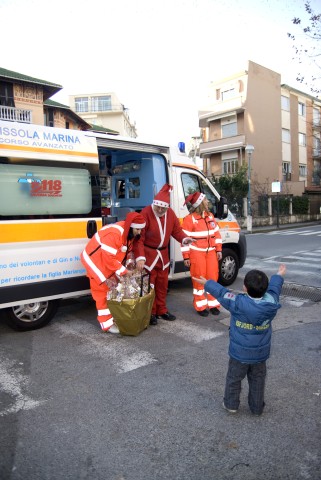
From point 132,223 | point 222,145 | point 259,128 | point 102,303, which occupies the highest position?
point 259,128

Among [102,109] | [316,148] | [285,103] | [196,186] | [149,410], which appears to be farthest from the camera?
[102,109]

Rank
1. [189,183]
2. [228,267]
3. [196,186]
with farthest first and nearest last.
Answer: [228,267] → [196,186] → [189,183]

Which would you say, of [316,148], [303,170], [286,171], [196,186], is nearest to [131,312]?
[196,186]

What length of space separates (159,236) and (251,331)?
263cm

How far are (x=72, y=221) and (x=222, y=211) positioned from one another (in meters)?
2.87

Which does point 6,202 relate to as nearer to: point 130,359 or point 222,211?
point 130,359

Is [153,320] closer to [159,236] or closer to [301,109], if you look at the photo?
[159,236]

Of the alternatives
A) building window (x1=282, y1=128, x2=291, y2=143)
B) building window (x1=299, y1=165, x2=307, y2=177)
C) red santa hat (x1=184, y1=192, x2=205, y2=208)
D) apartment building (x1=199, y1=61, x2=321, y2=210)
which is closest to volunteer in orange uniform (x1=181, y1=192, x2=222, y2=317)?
red santa hat (x1=184, y1=192, x2=205, y2=208)

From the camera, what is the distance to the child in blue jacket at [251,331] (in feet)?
9.57

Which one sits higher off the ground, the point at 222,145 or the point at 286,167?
the point at 222,145

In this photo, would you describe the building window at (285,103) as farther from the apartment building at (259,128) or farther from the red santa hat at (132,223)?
the red santa hat at (132,223)

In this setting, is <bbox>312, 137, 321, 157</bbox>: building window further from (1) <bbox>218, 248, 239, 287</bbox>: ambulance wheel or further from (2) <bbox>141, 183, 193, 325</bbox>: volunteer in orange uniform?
(2) <bbox>141, 183, 193, 325</bbox>: volunteer in orange uniform

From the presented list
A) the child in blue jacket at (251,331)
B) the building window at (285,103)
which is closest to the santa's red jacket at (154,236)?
the child in blue jacket at (251,331)

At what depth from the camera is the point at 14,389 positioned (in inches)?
141
